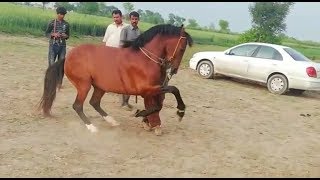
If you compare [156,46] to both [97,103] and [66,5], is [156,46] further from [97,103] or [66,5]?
[66,5]

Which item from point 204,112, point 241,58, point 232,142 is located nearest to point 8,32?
point 241,58

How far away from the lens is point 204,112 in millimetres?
9375

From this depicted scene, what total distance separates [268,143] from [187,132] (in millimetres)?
1370

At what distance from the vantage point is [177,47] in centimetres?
695

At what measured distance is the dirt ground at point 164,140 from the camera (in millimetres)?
5641

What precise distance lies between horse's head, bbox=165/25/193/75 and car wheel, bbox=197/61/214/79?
762cm

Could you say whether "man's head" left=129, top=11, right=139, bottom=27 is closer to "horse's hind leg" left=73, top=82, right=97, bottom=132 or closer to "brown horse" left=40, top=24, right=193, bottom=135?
"brown horse" left=40, top=24, right=193, bottom=135

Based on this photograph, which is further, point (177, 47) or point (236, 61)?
point (236, 61)

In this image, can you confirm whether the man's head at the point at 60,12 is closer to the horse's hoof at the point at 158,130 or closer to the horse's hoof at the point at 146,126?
the horse's hoof at the point at 146,126

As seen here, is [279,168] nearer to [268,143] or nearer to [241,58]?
[268,143]

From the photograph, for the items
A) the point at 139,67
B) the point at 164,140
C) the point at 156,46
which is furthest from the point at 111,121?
the point at 156,46

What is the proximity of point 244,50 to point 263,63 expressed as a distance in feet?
3.04

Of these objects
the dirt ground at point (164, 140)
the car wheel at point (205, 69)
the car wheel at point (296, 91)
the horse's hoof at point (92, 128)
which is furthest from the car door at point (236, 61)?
the horse's hoof at point (92, 128)

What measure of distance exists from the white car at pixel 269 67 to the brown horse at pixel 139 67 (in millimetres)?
6590
